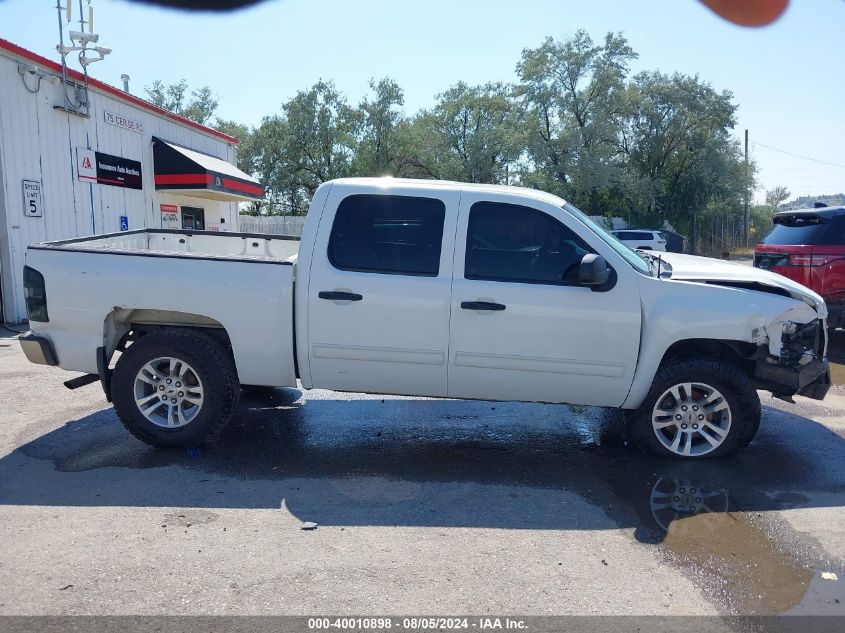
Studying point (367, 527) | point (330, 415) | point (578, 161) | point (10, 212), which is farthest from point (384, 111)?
point (367, 527)

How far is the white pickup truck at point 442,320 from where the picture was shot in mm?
4781

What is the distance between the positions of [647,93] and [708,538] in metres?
37.5

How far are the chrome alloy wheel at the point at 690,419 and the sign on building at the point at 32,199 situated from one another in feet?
36.4

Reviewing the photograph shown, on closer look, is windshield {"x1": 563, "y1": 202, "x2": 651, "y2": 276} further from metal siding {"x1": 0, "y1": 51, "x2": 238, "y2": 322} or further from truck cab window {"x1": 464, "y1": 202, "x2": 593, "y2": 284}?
metal siding {"x1": 0, "y1": 51, "x2": 238, "y2": 322}

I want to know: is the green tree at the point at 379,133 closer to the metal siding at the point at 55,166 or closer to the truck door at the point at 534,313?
the metal siding at the point at 55,166

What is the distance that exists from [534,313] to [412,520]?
170 centimetres

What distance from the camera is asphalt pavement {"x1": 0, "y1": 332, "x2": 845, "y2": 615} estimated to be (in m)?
3.23

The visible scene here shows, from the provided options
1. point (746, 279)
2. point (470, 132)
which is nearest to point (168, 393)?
point (746, 279)

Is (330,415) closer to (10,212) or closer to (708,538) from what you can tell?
(708,538)

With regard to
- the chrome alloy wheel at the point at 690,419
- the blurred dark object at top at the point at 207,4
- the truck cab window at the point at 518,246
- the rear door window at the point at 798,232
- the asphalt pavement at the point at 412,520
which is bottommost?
the asphalt pavement at the point at 412,520

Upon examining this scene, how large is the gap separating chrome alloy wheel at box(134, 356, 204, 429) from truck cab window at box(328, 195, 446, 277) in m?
1.51

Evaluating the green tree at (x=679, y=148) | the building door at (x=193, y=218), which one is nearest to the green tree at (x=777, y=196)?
the green tree at (x=679, y=148)

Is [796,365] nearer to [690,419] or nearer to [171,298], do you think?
[690,419]

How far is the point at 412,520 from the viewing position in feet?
13.2
